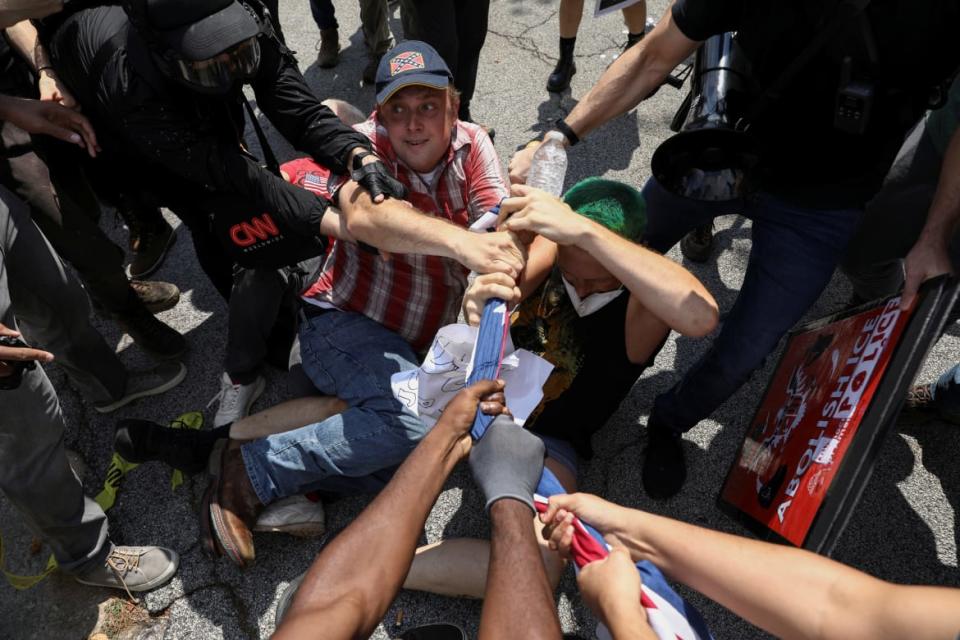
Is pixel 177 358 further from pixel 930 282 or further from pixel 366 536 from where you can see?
pixel 930 282

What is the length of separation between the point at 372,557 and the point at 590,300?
112 cm

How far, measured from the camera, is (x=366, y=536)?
5.11 feet

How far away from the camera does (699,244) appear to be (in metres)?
3.45

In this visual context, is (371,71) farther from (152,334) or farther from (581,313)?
(581,313)

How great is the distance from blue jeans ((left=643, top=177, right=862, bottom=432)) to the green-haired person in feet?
1.19

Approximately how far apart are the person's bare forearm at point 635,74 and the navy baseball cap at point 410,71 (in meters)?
0.54

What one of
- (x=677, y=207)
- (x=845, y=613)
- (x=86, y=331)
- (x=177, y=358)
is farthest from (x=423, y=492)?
(x=177, y=358)

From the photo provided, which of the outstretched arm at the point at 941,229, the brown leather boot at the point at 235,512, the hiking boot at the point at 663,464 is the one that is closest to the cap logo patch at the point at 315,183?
the brown leather boot at the point at 235,512

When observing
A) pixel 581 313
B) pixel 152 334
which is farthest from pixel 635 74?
pixel 152 334

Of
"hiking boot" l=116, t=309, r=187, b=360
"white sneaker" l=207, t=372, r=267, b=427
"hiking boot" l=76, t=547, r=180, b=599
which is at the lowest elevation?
"hiking boot" l=76, t=547, r=180, b=599

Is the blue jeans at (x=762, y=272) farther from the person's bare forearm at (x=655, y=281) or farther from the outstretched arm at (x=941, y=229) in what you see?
the person's bare forearm at (x=655, y=281)

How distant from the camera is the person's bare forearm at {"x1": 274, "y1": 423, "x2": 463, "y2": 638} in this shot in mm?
1458


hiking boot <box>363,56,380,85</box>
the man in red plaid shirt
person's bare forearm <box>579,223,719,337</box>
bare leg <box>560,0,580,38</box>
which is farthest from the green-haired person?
hiking boot <box>363,56,380,85</box>

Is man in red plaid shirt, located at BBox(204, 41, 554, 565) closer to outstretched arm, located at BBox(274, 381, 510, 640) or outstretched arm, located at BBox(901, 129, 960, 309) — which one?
outstretched arm, located at BBox(274, 381, 510, 640)
